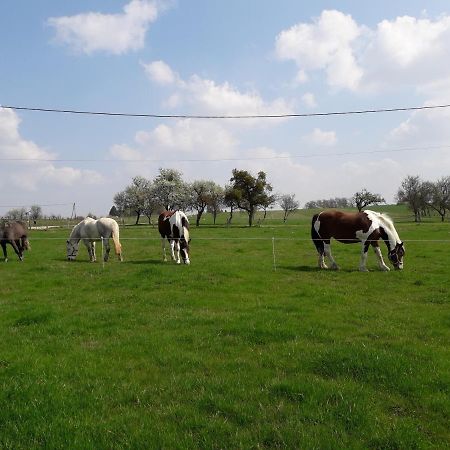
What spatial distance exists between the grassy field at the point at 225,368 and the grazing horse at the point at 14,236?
9818 millimetres

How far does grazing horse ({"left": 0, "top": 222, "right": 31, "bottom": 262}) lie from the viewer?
2042 cm

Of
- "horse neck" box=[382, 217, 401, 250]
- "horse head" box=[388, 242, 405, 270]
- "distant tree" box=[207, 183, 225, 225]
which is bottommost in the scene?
"horse head" box=[388, 242, 405, 270]

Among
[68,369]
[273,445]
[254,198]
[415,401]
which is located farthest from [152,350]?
[254,198]

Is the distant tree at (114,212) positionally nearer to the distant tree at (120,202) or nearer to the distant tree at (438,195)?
the distant tree at (120,202)

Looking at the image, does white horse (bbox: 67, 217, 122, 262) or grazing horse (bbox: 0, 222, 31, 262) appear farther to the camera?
grazing horse (bbox: 0, 222, 31, 262)

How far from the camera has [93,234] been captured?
20.9 meters

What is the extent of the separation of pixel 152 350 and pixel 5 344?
2.69 m

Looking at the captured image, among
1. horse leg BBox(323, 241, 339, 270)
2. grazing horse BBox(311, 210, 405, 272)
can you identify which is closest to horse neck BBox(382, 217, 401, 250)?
grazing horse BBox(311, 210, 405, 272)

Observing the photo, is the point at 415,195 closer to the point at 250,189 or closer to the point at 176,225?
the point at 250,189

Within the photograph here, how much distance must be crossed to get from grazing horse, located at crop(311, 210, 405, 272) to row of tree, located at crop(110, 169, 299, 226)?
4817 cm

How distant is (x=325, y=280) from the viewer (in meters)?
13.9

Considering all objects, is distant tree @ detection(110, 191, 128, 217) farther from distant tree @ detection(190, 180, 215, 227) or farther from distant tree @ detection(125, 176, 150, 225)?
distant tree @ detection(190, 180, 215, 227)

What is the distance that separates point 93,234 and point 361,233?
12843mm

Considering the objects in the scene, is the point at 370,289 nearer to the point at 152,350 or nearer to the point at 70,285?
the point at 152,350
